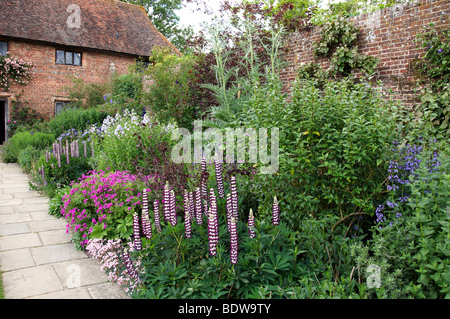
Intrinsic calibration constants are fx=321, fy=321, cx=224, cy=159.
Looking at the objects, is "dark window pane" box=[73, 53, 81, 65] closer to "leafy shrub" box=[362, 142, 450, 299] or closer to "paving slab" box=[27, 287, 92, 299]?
"paving slab" box=[27, 287, 92, 299]

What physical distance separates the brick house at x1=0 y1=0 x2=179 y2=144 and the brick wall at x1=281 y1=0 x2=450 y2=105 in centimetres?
1415

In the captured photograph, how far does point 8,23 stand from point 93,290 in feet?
54.4

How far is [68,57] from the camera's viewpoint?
1652cm

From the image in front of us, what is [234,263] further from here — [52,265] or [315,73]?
[315,73]

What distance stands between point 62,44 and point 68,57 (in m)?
0.82

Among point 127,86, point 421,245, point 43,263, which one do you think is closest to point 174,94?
point 127,86

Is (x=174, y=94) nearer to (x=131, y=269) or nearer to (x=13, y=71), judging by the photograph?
(x=131, y=269)

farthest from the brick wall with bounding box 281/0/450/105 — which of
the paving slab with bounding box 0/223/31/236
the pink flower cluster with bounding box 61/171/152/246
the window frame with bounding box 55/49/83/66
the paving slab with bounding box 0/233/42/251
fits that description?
the window frame with bounding box 55/49/83/66

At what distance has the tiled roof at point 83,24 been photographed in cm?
1516

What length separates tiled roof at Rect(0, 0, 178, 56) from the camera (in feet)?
49.7

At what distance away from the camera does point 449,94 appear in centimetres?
494

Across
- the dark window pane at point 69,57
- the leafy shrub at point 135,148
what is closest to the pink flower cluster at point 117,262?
the leafy shrub at point 135,148
